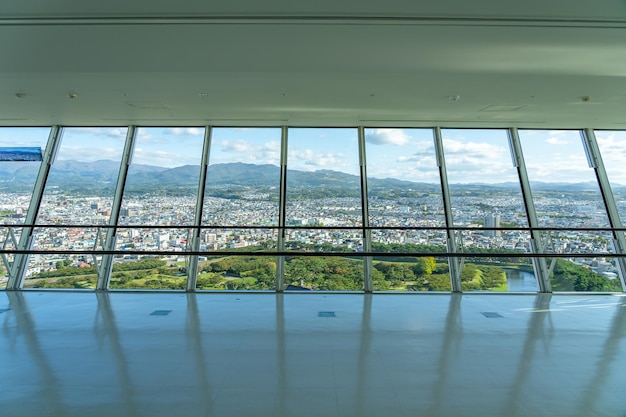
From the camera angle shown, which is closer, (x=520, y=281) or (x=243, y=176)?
(x=520, y=281)

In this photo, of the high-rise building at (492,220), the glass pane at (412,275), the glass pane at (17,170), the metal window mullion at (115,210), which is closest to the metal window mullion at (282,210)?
the glass pane at (412,275)

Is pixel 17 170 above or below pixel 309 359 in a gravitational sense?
above

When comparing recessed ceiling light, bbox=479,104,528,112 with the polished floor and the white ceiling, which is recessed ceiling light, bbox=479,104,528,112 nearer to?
the white ceiling

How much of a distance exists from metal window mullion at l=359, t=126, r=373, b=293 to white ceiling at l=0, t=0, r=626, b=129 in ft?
2.42

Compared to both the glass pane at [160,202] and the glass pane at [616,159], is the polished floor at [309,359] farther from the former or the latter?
the glass pane at [616,159]

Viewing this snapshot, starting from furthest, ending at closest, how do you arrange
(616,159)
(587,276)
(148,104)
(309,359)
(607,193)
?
1. (616,159)
2. (607,193)
3. (587,276)
4. (148,104)
5. (309,359)

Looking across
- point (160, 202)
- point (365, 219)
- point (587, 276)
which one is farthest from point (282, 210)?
point (587, 276)

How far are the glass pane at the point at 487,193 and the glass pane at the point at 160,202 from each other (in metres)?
4.45

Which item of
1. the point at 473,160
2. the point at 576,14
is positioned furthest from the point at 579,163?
the point at 576,14

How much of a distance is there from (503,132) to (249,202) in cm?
468

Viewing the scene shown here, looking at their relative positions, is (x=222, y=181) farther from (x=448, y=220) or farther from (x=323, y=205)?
(x=448, y=220)

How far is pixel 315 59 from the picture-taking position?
3268mm

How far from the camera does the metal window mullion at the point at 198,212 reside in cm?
523

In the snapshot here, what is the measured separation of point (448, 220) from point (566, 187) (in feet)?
7.62
